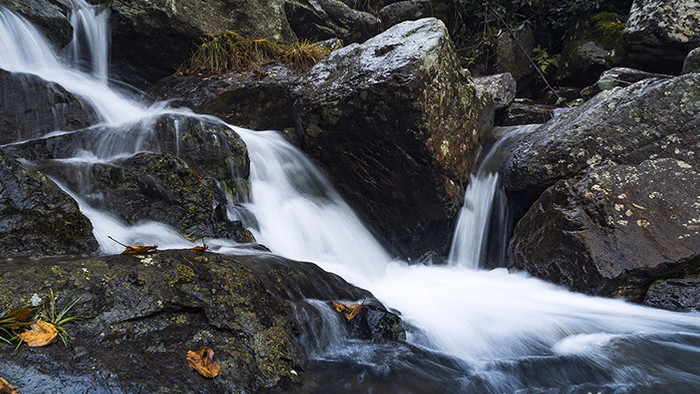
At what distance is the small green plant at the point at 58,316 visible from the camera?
1875 mm

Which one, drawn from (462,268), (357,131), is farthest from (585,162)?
(357,131)

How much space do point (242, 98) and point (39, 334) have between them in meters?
5.55

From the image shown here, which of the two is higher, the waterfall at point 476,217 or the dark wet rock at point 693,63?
the dark wet rock at point 693,63

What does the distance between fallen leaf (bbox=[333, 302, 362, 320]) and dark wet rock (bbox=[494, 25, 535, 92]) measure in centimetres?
863

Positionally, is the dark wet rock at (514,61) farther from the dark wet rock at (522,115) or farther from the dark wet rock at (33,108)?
the dark wet rock at (33,108)

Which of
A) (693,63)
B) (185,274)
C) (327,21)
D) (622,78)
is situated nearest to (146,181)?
(185,274)

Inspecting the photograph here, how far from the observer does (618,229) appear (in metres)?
4.02

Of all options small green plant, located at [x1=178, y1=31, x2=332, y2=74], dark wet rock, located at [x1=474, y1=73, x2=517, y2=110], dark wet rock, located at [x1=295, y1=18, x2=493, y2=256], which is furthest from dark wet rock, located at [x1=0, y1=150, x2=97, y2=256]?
dark wet rock, located at [x1=474, y1=73, x2=517, y2=110]

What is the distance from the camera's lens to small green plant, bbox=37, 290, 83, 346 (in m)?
1.88

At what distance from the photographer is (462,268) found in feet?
18.1

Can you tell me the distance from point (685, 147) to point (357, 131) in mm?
3389

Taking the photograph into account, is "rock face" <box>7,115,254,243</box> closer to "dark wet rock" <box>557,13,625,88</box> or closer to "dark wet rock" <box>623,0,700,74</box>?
"dark wet rock" <box>623,0,700,74</box>

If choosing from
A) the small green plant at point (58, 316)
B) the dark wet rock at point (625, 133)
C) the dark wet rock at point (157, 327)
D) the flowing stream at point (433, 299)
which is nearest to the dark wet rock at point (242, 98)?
the flowing stream at point (433, 299)

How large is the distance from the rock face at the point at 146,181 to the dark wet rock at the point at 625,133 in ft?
10.9
